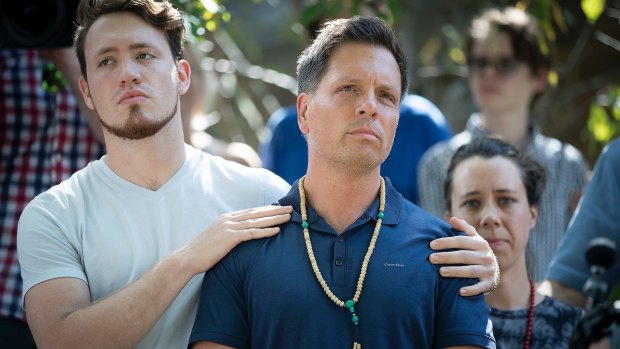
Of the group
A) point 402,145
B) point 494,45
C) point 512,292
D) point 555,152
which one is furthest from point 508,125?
point 512,292

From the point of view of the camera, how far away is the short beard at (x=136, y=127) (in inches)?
A: 138

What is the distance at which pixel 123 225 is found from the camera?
3.46m

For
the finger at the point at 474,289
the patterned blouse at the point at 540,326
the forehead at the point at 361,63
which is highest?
the forehead at the point at 361,63

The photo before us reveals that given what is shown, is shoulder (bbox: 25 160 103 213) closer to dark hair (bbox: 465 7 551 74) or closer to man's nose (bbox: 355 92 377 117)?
man's nose (bbox: 355 92 377 117)

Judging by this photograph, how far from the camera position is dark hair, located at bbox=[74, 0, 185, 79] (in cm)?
364

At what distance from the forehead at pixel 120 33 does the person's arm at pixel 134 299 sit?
0.74 meters

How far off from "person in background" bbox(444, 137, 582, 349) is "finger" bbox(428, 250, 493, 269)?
709mm

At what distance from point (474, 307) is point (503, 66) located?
2.17 m

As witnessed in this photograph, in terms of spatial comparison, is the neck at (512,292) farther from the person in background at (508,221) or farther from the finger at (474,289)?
the finger at (474,289)

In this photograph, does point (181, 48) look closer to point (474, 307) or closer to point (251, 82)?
point (474, 307)

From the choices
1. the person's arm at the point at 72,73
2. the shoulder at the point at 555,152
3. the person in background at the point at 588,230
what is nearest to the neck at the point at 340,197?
the person in background at the point at 588,230

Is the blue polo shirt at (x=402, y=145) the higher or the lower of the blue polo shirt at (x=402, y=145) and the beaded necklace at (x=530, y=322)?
the higher

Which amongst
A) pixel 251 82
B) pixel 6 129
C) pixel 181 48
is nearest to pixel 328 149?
pixel 181 48

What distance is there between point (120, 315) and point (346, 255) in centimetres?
70
